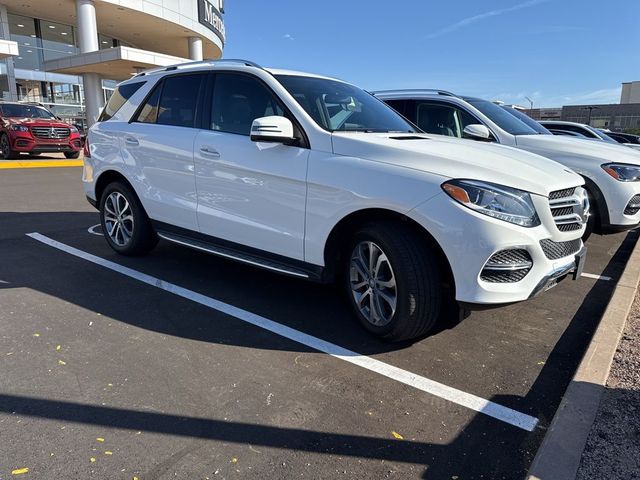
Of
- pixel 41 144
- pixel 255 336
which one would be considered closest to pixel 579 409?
pixel 255 336

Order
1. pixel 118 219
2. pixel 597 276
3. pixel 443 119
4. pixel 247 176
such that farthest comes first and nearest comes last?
pixel 443 119
pixel 118 219
pixel 597 276
pixel 247 176

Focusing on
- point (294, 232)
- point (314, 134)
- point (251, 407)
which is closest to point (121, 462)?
point (251, 407)

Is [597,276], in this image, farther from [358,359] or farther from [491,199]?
[358,359]

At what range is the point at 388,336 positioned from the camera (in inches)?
135

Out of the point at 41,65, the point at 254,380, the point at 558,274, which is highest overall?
the point at 41,65

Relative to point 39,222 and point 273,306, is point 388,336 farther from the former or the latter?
point 39,222

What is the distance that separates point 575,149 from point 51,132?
1661 cm

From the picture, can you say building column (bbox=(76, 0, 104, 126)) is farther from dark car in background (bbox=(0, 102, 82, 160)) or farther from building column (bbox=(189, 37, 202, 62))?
building column (bbox=(189, 37, 202, 62))

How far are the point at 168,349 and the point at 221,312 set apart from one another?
696 millimetres

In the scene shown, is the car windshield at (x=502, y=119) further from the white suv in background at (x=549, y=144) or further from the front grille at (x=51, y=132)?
the front grille at (x=51, y=132)

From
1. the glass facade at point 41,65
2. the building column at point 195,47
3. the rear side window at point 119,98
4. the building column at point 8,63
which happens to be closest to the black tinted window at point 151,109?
the rear side window at point 119,98

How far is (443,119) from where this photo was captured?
22.5 ft

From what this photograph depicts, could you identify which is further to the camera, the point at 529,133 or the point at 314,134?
the point at 529,133

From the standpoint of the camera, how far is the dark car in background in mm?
16250
